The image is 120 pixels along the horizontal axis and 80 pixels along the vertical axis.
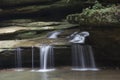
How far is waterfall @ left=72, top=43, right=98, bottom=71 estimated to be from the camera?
14711mm

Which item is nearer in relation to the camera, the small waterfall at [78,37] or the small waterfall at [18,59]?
the small waterfall at [18,59]

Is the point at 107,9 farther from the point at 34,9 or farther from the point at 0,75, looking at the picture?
the point at 34,9

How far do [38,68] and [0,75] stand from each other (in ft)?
5.84

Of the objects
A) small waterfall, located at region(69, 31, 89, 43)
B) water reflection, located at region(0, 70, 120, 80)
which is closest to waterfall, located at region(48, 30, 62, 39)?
small waterfall, located at region(69, 31, 89, 43)

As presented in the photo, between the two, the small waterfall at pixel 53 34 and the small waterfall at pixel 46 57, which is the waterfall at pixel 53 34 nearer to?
the small waterfall at pixel 53 34

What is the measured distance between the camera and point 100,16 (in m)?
13.1

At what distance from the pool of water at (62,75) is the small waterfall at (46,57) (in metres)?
0.68

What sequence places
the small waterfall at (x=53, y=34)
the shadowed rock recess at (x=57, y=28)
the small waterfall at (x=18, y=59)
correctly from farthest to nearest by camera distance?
the small waterfall at (x=53, y=34), the small waterfall at (x=18, y=59), the shadowed rock recess at (x=57, y=28)

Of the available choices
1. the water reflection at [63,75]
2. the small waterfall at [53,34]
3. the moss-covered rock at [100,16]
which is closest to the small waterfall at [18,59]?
the water reflection at [63,75]

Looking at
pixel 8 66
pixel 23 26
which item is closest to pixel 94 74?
pixel 8 66

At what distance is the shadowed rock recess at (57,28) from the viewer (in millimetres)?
13453

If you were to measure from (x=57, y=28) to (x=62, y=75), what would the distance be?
4.67 m

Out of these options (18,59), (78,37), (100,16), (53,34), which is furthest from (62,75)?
(53,34)

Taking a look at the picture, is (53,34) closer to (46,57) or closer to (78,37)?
(78,37)
